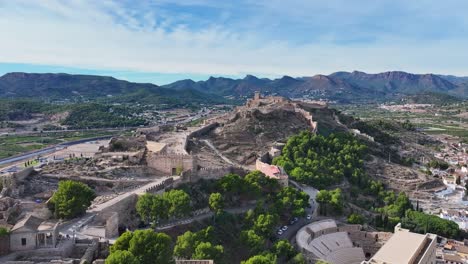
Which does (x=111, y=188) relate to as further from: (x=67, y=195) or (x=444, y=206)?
(x=444, y=206)

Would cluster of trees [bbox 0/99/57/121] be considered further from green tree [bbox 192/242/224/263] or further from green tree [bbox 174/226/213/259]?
green tree [bbox 192/242/224/263]

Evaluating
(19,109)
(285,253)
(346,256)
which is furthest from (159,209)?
(19,109)

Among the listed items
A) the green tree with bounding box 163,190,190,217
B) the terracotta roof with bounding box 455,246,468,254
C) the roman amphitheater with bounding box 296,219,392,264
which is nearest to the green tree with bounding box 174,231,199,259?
the green tree with bounding box 163,190,190,217

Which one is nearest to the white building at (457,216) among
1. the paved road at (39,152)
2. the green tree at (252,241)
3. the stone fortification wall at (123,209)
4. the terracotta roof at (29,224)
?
the green tree at (252,241)

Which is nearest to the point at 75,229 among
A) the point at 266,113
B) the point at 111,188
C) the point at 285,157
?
the point at 111,188

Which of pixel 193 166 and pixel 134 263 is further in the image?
pixel 193 166

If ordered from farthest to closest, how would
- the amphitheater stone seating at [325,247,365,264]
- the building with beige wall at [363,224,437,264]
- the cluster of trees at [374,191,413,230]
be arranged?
the cluster of trees at [374,191,413,230] < the amphitheater stone seating at [325,247,365,264] < the building with beige wall at [363,224,437,264]
